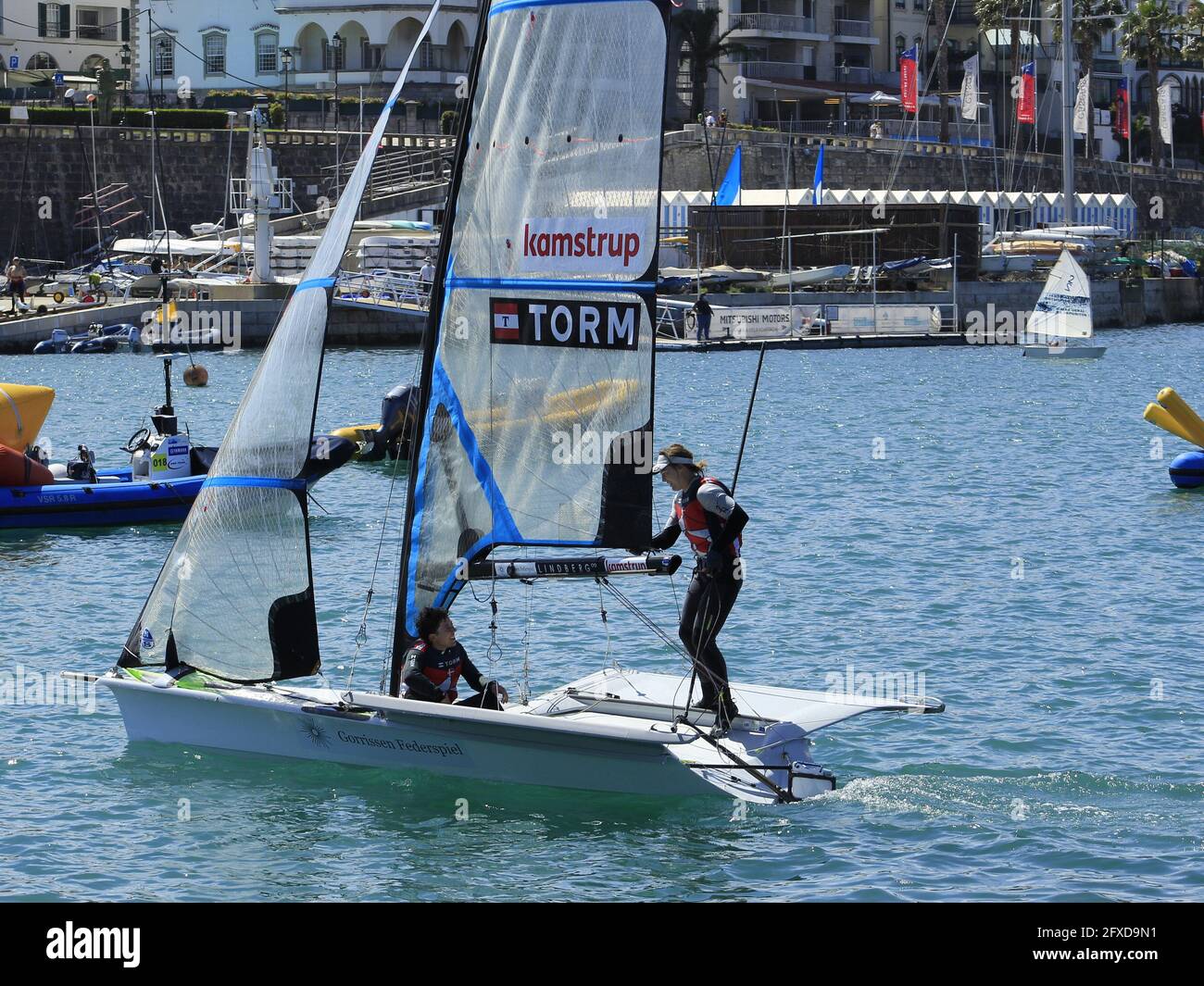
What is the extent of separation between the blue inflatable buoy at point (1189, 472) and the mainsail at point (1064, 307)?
2567 centimetres

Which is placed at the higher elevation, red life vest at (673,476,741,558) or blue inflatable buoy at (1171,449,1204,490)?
red life vest at (673,476,741,558)

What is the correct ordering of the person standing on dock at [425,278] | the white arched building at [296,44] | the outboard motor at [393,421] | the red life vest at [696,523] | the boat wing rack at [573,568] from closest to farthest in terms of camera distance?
the boat wing rack at [573,568] < the red life vest at [696,523] < the outboard motor at [393,421] < the person standing on dock at [425,278] < the white arched building at [296,44]

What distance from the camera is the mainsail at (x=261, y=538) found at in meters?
12.5

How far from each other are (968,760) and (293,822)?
205 inches

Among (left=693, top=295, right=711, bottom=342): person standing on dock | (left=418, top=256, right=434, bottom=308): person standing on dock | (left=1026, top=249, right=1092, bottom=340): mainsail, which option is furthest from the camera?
(left=693, top=295, right=711, bottom=342): person standing on dock

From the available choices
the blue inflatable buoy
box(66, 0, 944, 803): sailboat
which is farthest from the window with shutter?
box(66, 0, 944, 803): sailboat

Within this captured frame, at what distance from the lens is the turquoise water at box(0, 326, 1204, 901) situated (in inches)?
449

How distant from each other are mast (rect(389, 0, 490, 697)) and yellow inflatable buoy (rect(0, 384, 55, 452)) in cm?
1467

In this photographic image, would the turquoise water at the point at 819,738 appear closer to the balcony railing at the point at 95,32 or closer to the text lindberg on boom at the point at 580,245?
the text lindberg on boom at the point at 580,245

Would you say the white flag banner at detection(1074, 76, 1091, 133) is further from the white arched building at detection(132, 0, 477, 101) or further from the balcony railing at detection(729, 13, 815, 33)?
the white arched building at detection(132, 0, 477, 101)

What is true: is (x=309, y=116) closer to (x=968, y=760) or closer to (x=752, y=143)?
(x=752, y=143)

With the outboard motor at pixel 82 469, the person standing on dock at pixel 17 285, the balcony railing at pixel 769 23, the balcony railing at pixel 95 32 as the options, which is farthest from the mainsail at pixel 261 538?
the balcony railing at pixel 95 32
